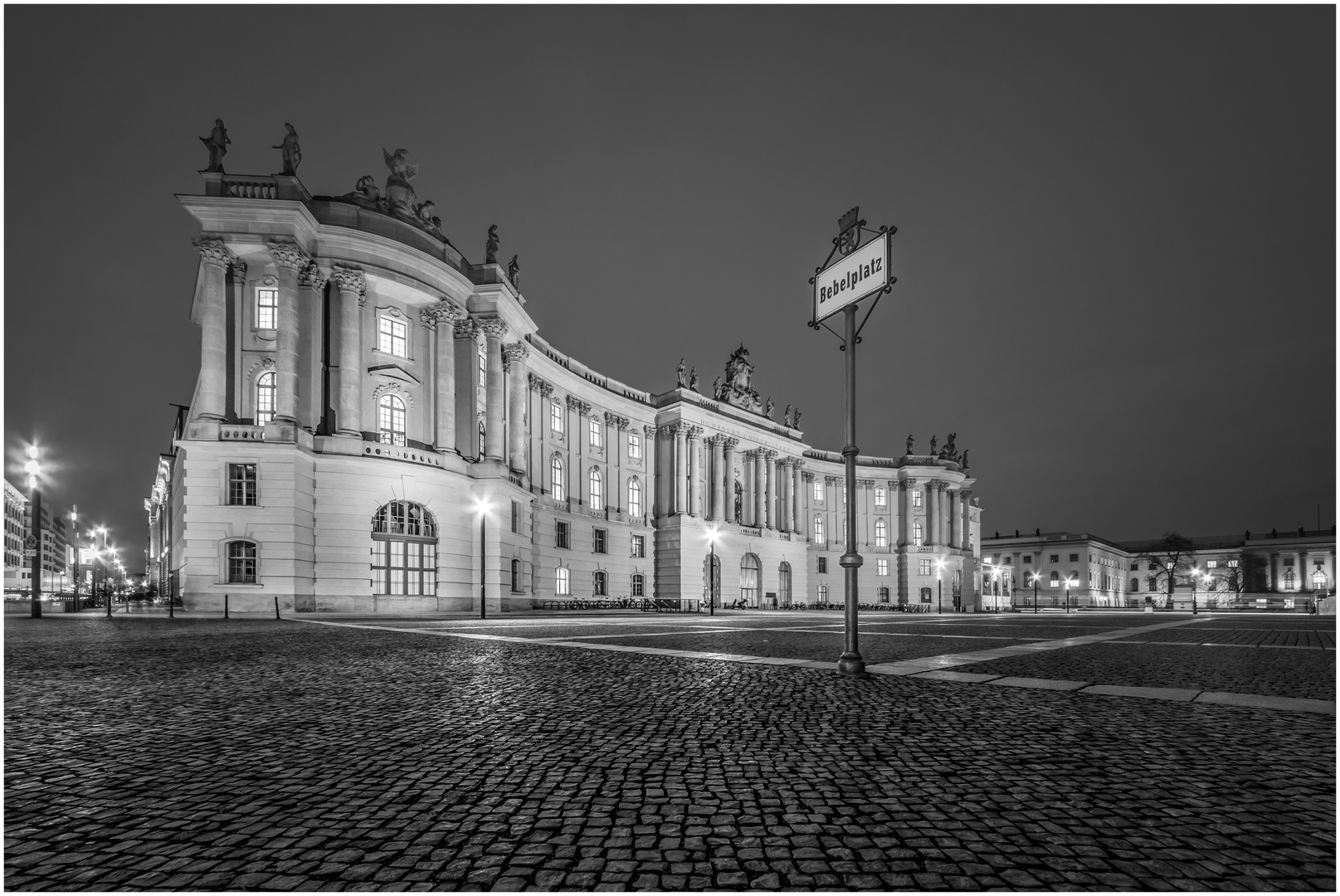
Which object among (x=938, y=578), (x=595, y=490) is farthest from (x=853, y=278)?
(x=938, y=578)

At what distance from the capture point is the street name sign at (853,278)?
915cm

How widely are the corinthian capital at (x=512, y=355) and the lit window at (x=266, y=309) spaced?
→ 13.0 metres

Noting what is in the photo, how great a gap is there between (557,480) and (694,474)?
15182 millimetres

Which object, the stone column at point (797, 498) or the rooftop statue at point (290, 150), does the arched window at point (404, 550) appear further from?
the stone column at point (797, 498)

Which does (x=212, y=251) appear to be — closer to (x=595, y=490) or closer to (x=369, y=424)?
(x=369, y=424)

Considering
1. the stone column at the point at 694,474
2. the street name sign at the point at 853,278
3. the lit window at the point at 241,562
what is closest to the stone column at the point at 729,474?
the stone column at the point at 694,474

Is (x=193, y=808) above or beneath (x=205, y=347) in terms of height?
beneath

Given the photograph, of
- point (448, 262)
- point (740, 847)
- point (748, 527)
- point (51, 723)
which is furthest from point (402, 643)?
point (748, 527)

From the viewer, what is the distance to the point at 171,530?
53.6 m

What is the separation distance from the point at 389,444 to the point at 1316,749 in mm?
34664

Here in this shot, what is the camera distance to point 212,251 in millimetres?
32219

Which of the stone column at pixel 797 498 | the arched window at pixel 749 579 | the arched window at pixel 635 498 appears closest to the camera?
the arched window at pixel 635 498

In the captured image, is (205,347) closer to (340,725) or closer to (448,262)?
(448,262)

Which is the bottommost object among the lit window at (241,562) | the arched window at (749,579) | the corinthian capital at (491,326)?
the arched window at (749,579)
